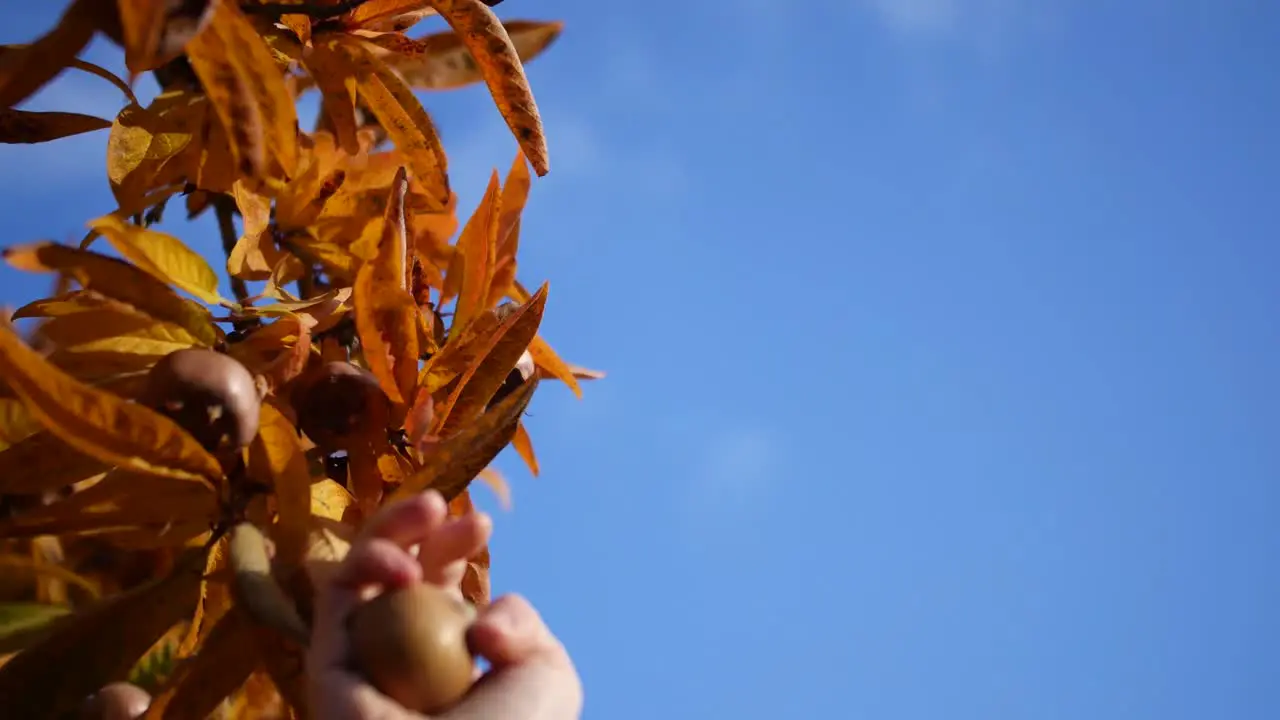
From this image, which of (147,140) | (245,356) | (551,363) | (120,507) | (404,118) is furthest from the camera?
(551,363)

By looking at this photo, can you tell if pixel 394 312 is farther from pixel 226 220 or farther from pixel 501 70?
pixel 226 220

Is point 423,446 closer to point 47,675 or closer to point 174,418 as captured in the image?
point 174,418

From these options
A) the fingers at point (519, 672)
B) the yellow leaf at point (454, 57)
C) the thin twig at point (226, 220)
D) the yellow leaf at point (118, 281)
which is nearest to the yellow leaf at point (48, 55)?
the yellow leaf at point (118, 281)

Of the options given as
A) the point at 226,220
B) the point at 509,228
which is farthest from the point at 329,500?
the point at 226,220

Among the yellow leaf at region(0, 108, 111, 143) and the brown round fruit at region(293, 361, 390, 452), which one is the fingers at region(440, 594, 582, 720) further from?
the yellow leaf at region(0, 108, 111, 143)

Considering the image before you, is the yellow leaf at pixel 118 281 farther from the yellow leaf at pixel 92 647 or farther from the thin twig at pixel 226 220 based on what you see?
the thin twig at pixel 226 220

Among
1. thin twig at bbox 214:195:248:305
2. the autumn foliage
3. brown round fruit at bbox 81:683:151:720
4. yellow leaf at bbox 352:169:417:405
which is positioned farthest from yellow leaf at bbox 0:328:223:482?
thin twig at bbox 214:195:248:305
